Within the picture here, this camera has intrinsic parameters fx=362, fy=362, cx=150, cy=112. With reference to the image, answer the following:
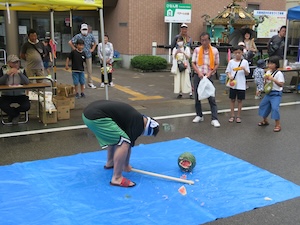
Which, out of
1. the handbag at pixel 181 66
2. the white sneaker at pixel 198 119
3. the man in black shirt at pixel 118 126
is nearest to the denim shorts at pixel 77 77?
the handbag at pixel 181 66

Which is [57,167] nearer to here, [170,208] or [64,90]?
[170,208]

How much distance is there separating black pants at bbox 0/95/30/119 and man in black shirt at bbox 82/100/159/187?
10.9ft

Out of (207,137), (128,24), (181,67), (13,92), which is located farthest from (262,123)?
(128,24)

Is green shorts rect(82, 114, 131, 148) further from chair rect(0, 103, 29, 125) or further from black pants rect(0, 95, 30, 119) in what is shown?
chair rect(0, 103, 29, 125)

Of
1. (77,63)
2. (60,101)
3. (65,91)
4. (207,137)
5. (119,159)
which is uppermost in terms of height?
(77,63)

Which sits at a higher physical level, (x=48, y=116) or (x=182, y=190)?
(x=48, y=116)

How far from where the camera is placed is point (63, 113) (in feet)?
25.3

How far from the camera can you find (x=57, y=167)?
5047 millimetres

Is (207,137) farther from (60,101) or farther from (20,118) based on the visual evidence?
(20,118)

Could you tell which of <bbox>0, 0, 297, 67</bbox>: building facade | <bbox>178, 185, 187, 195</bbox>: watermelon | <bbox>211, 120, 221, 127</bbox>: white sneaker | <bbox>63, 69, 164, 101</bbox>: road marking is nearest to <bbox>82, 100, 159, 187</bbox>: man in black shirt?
<bbox>178, 185, 187, 195</bbox>: watermelon

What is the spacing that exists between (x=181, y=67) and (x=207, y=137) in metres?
3.42

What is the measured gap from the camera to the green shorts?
4250mm

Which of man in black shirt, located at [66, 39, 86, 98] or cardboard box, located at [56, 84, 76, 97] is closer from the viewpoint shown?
cardboard box, located at [56, 84, 76, 97]

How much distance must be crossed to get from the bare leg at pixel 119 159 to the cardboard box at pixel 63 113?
3577 mm
